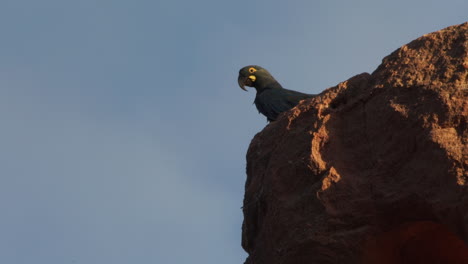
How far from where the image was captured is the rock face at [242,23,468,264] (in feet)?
15.2

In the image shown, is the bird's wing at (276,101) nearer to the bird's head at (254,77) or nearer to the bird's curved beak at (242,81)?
the bird's head at (254,77)

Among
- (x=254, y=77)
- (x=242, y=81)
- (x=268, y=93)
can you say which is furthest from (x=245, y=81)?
(x=268, y=93)

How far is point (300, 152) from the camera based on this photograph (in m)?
5.26

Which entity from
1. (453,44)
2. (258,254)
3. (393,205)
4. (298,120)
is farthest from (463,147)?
(258,254)

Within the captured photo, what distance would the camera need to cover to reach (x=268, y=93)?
10.5 metres

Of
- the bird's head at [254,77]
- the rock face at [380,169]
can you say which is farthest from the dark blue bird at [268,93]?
the rock face at [380,169]

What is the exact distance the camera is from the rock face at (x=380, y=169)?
182 inches

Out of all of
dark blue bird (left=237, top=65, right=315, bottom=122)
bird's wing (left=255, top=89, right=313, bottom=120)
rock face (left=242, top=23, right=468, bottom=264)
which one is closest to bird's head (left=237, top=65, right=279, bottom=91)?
dark blue bird (left=237, top=65, right=315, bottom=122)

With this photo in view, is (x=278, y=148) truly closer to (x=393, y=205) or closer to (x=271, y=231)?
(x=271, y=231)

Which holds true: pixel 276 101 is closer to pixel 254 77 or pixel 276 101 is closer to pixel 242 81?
pixel 254 77

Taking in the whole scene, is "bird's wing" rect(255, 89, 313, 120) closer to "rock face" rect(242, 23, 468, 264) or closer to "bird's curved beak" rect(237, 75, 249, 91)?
"bird's curved beak" rect(237, 75, 249, 91)

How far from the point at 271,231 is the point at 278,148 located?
0.61m

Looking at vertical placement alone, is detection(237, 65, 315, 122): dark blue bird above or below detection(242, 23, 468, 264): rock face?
above

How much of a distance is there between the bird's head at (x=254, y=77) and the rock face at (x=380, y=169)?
603 centimetres
